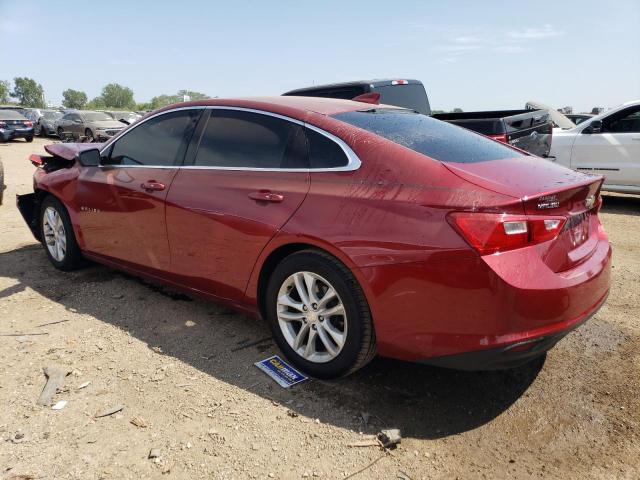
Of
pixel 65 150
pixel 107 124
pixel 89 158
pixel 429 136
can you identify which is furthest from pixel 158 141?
pixel 107 124

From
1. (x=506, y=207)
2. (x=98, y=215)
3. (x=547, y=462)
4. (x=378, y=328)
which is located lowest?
(x=547, y=462)

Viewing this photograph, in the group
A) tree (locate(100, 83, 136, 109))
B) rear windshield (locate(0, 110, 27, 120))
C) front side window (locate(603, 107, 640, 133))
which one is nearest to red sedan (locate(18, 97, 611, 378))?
front side window (locate(603, 107, 640, 133))

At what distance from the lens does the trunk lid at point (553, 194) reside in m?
2.44

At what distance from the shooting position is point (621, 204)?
8.86 metres

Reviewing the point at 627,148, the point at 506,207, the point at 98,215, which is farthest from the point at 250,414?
the point at 627,148

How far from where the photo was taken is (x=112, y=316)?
3.90 m

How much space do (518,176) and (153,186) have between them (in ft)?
8.25

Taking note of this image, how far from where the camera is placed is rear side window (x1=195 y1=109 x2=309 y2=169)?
10.2 ft

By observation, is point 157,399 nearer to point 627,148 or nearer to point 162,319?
point 162,319

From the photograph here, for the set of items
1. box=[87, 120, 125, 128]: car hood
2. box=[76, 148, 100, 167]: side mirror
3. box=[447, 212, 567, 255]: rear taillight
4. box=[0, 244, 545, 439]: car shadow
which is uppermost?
box=[76, 148, 100, 167]: side mirror

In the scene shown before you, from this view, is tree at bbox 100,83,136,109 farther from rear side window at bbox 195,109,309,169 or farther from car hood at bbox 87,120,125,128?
rear side window at bbox 195,109,309,169

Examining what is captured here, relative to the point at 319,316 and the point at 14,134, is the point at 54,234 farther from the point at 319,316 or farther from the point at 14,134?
the point at 14,134

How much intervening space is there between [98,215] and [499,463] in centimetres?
355

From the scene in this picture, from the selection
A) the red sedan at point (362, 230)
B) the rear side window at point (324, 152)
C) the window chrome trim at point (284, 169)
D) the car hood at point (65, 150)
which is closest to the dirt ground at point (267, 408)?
the red sedan at point (362, 230)
